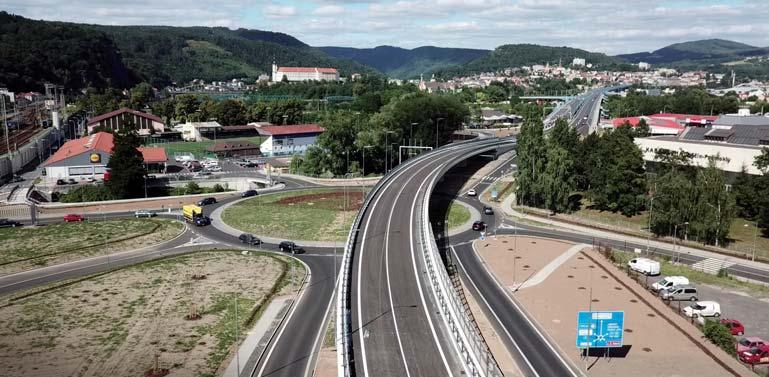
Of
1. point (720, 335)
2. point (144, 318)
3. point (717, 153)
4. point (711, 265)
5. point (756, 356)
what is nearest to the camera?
point (756, 356)

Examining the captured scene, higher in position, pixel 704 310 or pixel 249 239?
pixel 249 239

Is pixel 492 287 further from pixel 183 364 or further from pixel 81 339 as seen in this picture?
pixel 81 339

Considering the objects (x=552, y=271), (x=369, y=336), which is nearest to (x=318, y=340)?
(x=369, y=336)

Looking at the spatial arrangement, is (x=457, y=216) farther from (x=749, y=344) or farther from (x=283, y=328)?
(x=749, y=344)

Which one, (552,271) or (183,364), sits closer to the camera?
(183,364)

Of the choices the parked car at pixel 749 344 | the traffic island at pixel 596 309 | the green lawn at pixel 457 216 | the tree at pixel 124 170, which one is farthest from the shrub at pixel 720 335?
the tree at pixel 124 170

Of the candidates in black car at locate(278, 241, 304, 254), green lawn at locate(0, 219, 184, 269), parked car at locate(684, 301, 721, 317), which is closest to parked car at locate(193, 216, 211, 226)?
green lawn at locate(0, 219, 184, 269)

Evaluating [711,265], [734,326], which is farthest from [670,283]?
[711,265]
